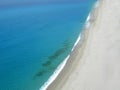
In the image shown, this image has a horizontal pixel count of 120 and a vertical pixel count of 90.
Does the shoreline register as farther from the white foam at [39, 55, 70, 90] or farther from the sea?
the sea

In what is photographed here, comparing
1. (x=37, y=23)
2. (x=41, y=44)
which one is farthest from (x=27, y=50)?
(x=37, y=23)

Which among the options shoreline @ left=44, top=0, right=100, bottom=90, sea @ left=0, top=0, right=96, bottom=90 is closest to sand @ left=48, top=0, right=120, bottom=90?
shoreline @ left=44, top=0, right=100, bottom=90

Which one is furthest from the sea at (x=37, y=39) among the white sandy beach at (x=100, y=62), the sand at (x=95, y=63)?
the white sandy beach at (x=100, y=62)

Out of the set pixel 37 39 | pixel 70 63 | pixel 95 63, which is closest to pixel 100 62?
pixel 95 63

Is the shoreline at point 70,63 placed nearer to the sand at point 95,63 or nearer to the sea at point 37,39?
the sand at point 95,63

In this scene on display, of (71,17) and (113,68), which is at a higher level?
(113,68)

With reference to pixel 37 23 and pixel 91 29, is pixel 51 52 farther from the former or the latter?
pixel 37 23

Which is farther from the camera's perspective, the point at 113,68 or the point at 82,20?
the point at 82,20

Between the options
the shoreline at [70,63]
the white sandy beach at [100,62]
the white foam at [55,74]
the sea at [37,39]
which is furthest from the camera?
the sea at [37,39]
